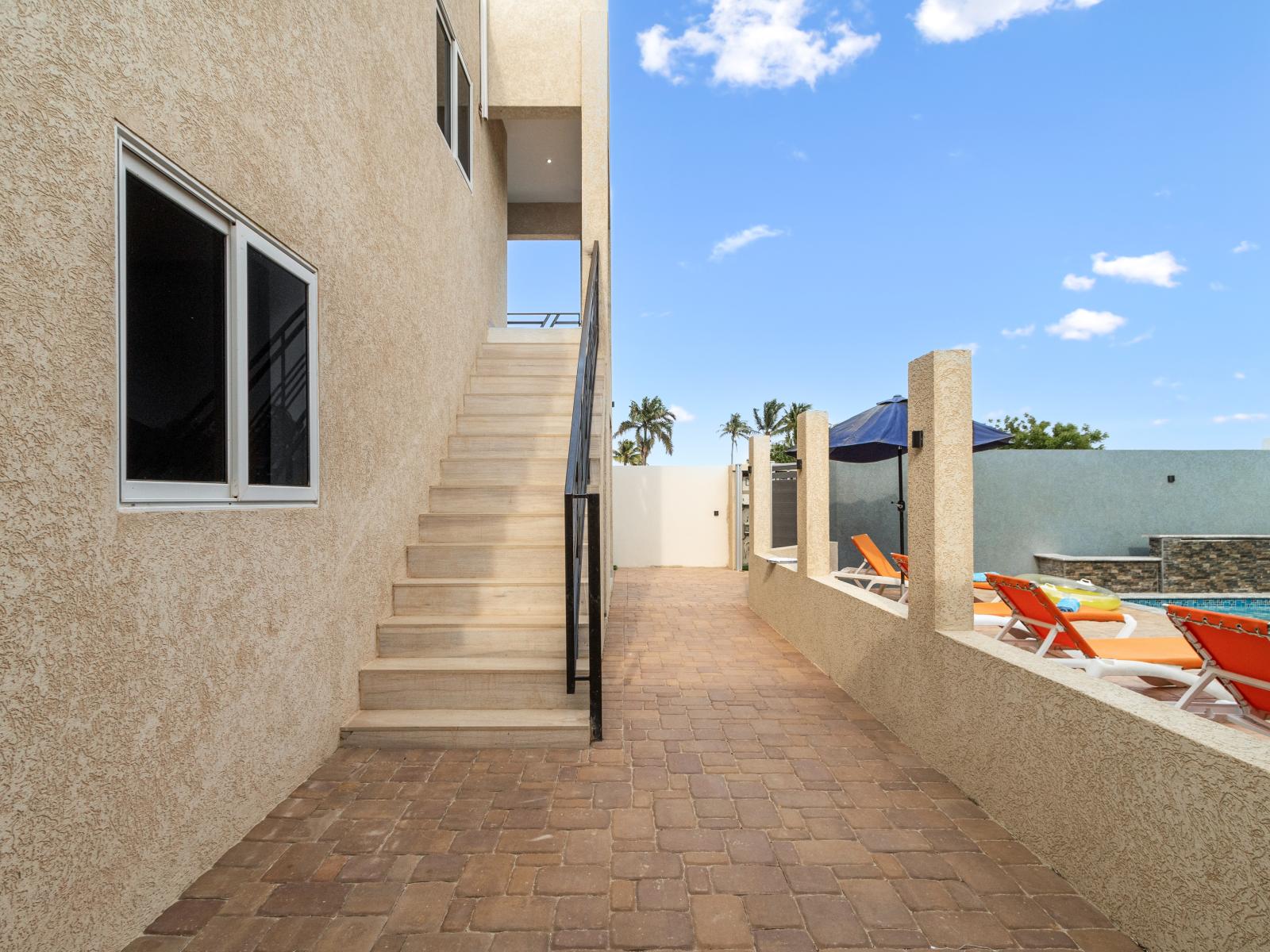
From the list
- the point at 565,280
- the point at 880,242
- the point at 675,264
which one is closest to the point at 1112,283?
the point at 880,242

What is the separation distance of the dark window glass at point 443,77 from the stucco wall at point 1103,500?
30.0ft

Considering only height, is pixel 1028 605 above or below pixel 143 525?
below

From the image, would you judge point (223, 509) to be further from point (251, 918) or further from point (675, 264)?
point (675, 264)

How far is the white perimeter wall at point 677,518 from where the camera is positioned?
41.4 ft

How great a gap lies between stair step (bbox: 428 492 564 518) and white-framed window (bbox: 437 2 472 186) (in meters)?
3.03

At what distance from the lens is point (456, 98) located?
5.62 meters

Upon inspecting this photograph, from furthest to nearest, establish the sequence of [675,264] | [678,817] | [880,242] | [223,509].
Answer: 1. [675,264]
2. [880,242]
3. [678,817]
4. [223,509]

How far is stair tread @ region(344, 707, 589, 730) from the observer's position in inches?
122

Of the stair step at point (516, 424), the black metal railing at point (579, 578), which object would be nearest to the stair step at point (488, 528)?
the black metal railing at point (579, 578)

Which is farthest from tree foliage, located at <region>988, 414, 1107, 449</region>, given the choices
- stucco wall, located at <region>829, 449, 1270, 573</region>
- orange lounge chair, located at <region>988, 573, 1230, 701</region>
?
orange lounge chair, located at <region>988, 573, 1230, 701</region>

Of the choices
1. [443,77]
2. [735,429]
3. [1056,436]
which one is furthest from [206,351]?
[735,429]

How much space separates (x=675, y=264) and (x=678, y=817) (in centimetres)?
2859

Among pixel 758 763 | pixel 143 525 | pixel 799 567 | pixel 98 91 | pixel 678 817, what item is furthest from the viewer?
pixel 799 567

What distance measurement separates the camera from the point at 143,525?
183cm
